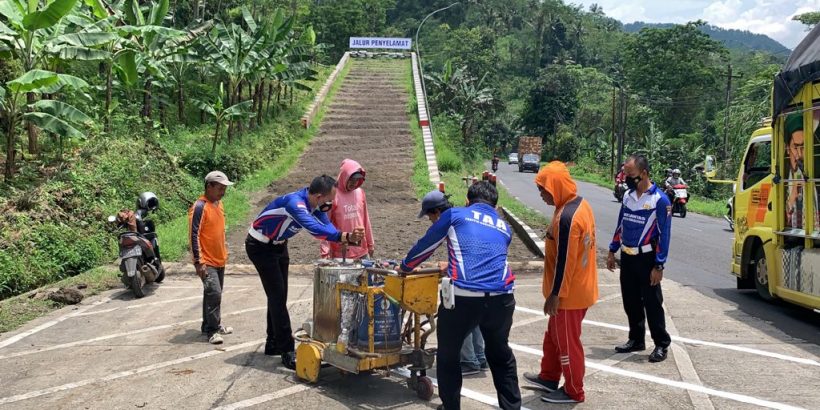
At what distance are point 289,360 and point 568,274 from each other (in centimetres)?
259

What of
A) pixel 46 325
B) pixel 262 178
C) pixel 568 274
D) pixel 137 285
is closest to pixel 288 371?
pixel 568 274

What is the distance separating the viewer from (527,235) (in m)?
13.8

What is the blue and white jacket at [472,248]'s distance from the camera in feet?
15.7

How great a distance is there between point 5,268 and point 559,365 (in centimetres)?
717

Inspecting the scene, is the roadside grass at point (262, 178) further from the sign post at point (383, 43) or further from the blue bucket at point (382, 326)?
the sign post at point (383, 43)

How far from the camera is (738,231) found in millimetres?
10180

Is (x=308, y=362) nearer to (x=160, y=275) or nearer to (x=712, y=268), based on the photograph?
(x=160, y=275)

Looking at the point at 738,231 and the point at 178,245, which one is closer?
the point at 738,231

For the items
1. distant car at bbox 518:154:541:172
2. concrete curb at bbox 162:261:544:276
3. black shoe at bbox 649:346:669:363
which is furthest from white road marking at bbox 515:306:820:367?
distant car at bbox 518:154:541:172

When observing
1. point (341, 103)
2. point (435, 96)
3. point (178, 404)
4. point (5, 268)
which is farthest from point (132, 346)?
point (435, 96)

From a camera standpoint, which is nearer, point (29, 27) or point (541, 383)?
point (541, 383)

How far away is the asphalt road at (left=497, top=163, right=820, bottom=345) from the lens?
8.50m

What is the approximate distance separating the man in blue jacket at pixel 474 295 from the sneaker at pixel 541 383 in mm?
911

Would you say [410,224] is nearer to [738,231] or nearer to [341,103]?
[738,231]
